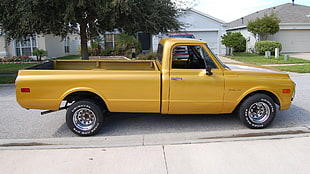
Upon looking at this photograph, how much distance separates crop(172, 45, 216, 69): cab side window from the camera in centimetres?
474

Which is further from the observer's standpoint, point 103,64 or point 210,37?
point 210,37

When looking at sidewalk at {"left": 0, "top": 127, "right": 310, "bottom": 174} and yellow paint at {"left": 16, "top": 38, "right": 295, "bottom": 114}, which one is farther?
yellow paint at {"left": 16, "top": 38, "right": 295, "bottom": 114}

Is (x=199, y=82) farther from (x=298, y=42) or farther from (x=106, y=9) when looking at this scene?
(x=298, y=42)

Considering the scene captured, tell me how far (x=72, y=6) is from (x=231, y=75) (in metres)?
6.74

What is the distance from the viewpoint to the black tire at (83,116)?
4.58 meters

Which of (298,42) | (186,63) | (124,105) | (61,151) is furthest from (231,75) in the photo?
(298,42)

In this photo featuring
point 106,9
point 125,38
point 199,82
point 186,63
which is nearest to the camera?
point 199,82

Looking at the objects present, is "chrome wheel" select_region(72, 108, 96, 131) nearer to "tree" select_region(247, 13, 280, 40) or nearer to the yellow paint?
the yellow paint

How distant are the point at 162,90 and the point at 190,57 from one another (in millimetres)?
1189

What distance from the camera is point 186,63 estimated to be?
539cm

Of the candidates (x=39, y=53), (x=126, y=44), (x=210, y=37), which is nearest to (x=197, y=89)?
(x=39, y=53)

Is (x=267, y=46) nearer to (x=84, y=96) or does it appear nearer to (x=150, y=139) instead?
(x=150, y=139)

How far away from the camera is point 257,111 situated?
4.82 meters

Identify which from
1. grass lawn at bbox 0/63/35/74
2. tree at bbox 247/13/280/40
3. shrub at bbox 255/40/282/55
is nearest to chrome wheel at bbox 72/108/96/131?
grass lawn at bbox 0/63/35/74
